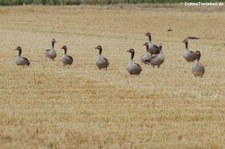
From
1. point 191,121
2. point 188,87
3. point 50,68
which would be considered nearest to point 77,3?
point 50,68

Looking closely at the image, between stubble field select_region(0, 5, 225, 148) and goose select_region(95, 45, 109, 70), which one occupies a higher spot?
goose select_region(95, 45, 109, 70)

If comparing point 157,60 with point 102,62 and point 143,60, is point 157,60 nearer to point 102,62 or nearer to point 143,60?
point 143,60

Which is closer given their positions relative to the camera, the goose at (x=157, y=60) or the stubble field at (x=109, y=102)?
the stubble field at (x=109, y=102)

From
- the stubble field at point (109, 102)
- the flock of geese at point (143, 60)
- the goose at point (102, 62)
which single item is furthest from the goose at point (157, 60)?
the goose at point (102, 62)

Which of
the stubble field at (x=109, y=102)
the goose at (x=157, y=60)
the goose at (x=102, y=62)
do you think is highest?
the goose at (x=157, y=60)

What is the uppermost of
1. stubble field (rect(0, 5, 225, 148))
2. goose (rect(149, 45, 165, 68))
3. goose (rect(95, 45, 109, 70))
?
goose (rect(149, 45, 165, 68))

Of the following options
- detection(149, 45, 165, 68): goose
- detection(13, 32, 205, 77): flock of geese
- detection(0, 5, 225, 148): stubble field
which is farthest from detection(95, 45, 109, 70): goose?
detection(149, 45, 165, 68): goose

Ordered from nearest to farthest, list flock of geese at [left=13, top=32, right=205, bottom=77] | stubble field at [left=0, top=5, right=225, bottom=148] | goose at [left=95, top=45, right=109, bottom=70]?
stubble field at [left=0, top=5, right=225, bottom=148]
flock of geese at [left=13, top=32, right=205, bottom=77]
goose at [left=95, top=45, right=109, bottom=70]

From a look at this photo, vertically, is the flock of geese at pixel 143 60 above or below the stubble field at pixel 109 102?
above

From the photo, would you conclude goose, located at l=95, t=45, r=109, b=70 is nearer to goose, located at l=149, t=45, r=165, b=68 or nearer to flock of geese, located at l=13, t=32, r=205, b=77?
flock of geese, located at l=13, t=32, r=205, b=77

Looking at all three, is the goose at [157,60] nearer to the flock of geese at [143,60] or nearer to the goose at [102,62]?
the flock of geese at [143,60]

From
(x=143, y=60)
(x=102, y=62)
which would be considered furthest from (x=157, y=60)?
(x=102, y=62)

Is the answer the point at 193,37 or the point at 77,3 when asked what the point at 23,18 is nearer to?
the point at 77,3

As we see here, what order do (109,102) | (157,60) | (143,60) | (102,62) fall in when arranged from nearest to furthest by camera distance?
(109,102)
(102,62)
(157,60)
(143,60)
